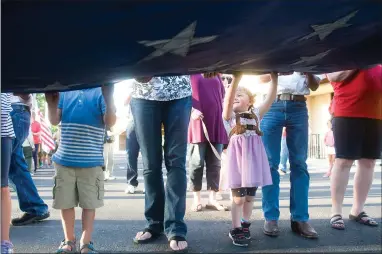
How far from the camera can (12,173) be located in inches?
148

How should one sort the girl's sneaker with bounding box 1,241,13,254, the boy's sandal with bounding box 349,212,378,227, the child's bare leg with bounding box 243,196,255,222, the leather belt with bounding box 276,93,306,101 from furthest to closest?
the boy's sandal with bounding box 349,212,378,227, the leather belt with bounding box 276,93,306,101, the child's bare leg with bounding box 243,196,255,222, the girl's sneaker with bounding box 1,241,13,254

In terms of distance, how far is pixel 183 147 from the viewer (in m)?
3.03

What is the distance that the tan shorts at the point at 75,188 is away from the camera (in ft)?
8.81

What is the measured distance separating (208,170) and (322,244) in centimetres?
196

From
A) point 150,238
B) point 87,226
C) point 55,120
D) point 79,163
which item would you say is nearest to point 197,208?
point 150,238

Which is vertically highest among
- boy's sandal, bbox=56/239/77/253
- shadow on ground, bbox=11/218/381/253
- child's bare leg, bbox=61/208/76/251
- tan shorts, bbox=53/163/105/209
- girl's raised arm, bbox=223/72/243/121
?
girl's raised arm, bbox=223/72/243/121

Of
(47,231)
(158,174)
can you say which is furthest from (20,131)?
(158,174)

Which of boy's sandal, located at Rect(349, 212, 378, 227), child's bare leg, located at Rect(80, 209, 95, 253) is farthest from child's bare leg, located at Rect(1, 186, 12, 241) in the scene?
boy's sandal, located at Rect(349, 212, 378, 227)

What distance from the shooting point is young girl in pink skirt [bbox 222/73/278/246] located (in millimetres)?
3076

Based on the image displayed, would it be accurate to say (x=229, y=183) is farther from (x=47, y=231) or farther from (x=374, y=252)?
(x=47, y=231)

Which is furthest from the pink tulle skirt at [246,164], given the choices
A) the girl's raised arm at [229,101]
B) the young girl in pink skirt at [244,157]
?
the girl's raised arm at [229,101]

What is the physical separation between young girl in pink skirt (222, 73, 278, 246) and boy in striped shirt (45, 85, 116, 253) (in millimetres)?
962

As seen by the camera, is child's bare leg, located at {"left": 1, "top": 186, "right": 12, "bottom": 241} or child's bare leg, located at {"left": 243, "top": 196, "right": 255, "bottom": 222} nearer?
child's bare leg, located at {"left": 1, "top": 186, "right": 12, "bottom": 241}

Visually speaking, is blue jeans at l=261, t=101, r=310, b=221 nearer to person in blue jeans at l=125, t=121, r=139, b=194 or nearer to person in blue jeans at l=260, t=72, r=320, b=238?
person in blue jeans at l=260, t=72, r=320, b=238
